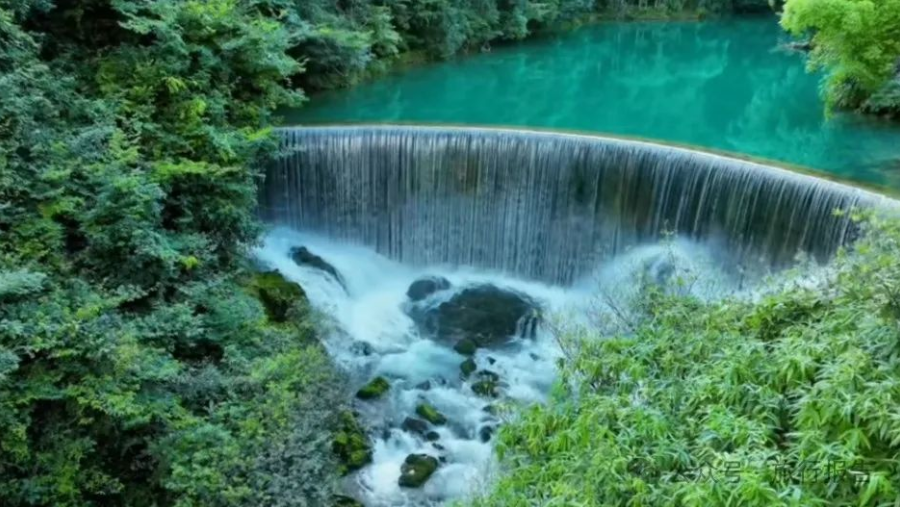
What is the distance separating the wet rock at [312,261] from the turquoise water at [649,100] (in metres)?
2.85

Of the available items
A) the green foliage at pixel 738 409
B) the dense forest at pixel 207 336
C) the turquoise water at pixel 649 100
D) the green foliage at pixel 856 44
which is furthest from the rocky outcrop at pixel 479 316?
the green foliage at pixel 856 44

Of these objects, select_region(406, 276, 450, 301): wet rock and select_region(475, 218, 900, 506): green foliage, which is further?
select_region(406, 276, 450, 301): wet rock

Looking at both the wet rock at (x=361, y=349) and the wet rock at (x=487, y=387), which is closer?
the wet rock at (x=487, y=387)

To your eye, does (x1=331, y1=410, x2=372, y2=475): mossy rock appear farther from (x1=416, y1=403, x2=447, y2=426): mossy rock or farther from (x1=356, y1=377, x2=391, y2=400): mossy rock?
(x1=416, y1=403, x2=447, y2=426): mossy rock

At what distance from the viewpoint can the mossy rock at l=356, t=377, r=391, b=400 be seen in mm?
8273

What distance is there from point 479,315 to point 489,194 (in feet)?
6.66

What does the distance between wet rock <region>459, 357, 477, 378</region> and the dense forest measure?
1.66 meters

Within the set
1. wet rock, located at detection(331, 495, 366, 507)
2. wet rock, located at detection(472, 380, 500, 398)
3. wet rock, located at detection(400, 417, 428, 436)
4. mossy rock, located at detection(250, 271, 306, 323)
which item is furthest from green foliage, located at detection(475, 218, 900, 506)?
mossy rock, located at detection(250, 271, 306, 323)

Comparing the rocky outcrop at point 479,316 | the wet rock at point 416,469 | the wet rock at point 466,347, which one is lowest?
the wet rock at point 416,469

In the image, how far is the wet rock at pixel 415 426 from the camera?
787cm

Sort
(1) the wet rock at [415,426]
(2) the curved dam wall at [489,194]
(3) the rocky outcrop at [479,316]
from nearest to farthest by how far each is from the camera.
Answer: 1. (1) the wet rock at [415,426]
2. (3) the rocky outcrop at [479,316]
3. (2) the curved dam wall at [489,194]

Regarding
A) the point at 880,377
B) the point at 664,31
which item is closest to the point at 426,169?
the point at 880,377

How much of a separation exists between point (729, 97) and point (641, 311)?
1238cm

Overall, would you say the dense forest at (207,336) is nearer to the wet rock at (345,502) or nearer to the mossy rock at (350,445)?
the mossy rock at (350,445)
